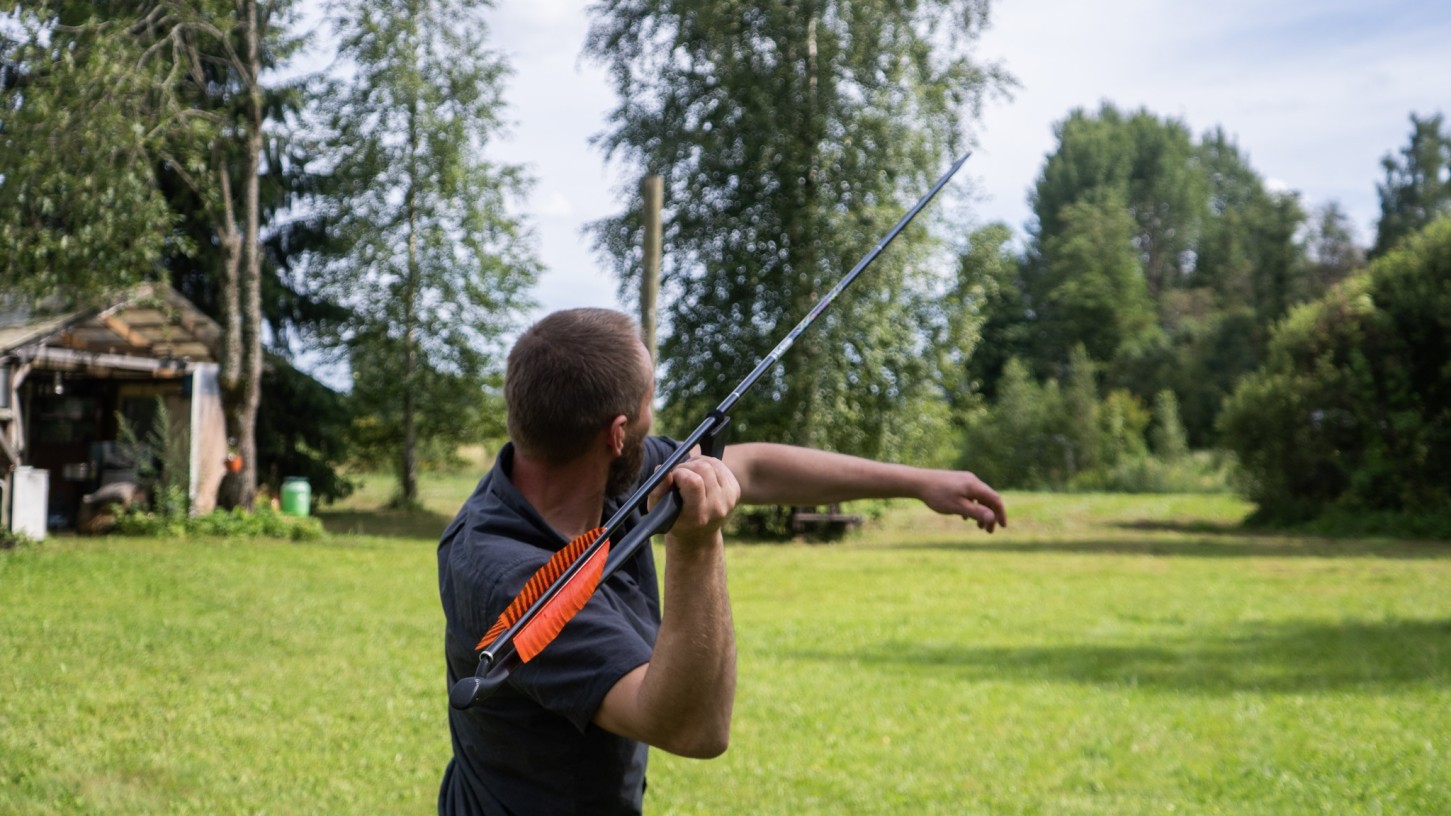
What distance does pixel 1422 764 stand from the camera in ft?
21.1

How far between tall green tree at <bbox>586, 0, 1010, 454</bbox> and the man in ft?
59.4

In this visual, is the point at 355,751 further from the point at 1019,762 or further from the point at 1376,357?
the point at 1376,357

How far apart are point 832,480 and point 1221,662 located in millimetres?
7762

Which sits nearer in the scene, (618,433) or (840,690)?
(618,433)

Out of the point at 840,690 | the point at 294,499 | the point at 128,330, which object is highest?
the point at 128,330

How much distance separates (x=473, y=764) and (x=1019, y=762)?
475cm

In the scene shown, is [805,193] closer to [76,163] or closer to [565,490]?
[76,163]

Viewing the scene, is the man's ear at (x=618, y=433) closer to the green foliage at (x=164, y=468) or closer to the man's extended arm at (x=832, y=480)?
the man's extended arm at (x=832, y=480)

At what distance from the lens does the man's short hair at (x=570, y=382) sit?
215 centimetres

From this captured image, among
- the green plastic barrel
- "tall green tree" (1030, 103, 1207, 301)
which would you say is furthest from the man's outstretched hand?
"tall green tree" (1030, 103, 1207, 301)

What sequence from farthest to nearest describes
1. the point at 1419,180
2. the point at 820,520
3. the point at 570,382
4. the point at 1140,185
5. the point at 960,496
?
the point at 1140,185
the point at 1419,180
the point at 820,520
the point at 960,496
the point at 570,382

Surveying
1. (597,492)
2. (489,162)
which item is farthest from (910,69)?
(597,492)

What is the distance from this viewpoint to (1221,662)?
967 cm

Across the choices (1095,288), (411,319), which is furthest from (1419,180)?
(411,319)
